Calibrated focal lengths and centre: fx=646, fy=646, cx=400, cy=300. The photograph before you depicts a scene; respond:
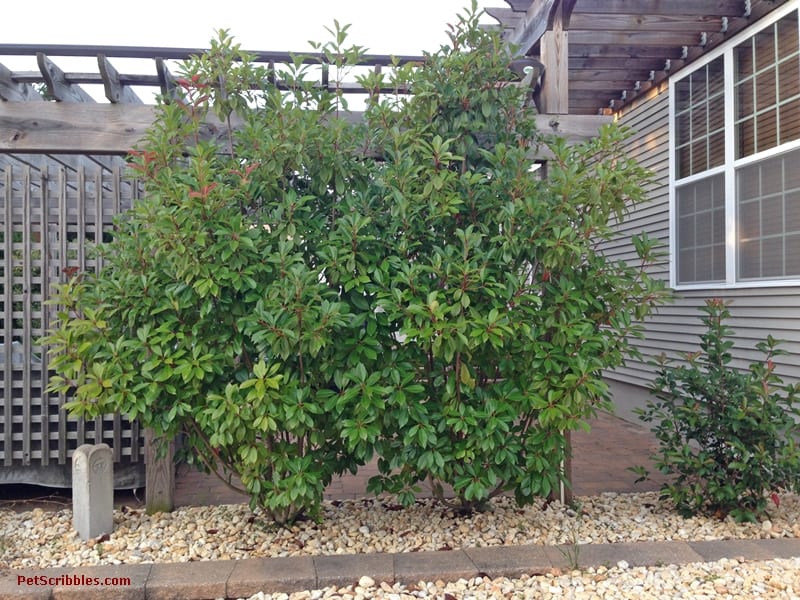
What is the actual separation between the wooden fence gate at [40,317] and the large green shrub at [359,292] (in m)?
0.74

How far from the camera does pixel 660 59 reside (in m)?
6.48

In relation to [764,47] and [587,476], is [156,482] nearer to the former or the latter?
[587,476]

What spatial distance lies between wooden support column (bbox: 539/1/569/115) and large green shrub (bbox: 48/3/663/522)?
0.78 metres

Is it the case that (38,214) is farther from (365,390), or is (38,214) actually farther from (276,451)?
(365,390)

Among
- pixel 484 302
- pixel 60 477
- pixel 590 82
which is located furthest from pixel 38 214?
pixel 590 82

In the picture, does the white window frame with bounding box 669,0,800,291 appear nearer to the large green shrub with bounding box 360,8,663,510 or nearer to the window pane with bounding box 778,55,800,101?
the window pane with bounding box 778,55,800,101

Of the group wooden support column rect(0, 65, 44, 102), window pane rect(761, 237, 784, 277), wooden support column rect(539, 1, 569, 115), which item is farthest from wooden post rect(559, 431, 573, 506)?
wooden support column rect(0, 65, 44, 102)

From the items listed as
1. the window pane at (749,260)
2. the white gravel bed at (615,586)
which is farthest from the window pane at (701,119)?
the white gravel bed at (615,586)

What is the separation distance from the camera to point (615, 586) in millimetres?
2996

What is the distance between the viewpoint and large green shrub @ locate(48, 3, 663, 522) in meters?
3.04

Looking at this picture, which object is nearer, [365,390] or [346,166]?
[365,390]

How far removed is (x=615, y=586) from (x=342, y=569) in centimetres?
128

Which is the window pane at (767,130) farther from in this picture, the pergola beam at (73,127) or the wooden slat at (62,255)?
the wooden slat at (62,255)

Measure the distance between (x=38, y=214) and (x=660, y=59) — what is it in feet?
18.9
